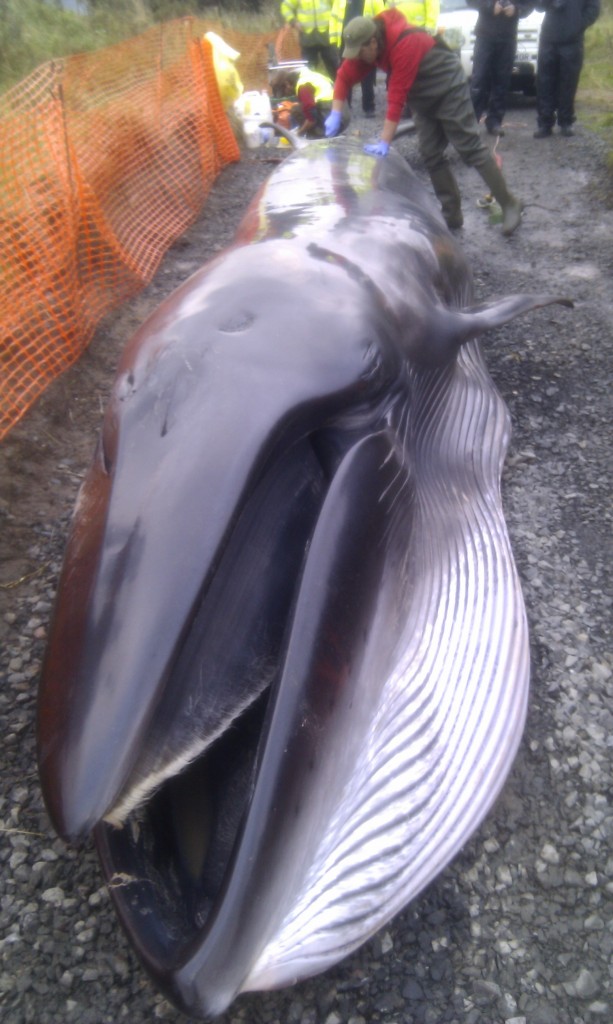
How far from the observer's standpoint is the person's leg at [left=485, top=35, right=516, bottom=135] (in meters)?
9.97

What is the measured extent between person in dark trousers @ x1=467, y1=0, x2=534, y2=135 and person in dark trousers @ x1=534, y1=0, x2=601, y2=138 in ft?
A: 1.22

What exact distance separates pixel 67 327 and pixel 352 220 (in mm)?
2183

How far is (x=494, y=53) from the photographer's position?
10047 millimetres

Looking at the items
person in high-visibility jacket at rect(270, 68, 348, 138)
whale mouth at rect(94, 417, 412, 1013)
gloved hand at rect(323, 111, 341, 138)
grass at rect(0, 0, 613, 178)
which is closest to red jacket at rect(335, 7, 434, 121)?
gloved hand at rect(323, 111, 341, 138)

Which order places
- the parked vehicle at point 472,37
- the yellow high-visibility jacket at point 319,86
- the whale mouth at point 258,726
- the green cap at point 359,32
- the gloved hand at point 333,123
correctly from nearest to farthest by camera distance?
the whale mouth at point 258,726 → the green cap at point 359,32 → the gloved hand at point 333,123 → the yellow high-visibility jacket at point 319,86 → the parked vehicle at point 472,37

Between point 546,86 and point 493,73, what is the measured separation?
2.44ft

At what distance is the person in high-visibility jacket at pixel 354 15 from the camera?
11060 mm

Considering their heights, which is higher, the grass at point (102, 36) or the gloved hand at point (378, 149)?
the grass at point (102, 36)

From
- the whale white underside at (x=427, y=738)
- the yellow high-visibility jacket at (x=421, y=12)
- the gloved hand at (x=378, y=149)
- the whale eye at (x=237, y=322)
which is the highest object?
the yellow high-visibility jacket at (x=421, y=12)

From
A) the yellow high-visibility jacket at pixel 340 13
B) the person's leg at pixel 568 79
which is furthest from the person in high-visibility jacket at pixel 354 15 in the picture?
the person's leg at pixel 568 79

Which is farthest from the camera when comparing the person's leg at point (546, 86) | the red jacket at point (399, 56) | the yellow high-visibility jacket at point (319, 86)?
the yellow high-visibility jacket at point (319, 86)

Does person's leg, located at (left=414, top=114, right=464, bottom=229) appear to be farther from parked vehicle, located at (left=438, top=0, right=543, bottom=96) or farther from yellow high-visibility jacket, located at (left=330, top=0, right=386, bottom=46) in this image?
parked vehicle, located at (left=438, top=0, right=543, bottom=96)

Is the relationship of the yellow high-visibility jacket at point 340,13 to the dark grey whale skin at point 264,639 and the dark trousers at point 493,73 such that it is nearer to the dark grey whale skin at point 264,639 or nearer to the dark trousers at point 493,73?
the dark trousers at point 493,73

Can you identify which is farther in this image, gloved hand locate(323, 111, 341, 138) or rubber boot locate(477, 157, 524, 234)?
gloved hand locate(323, 111, 341, 138)
